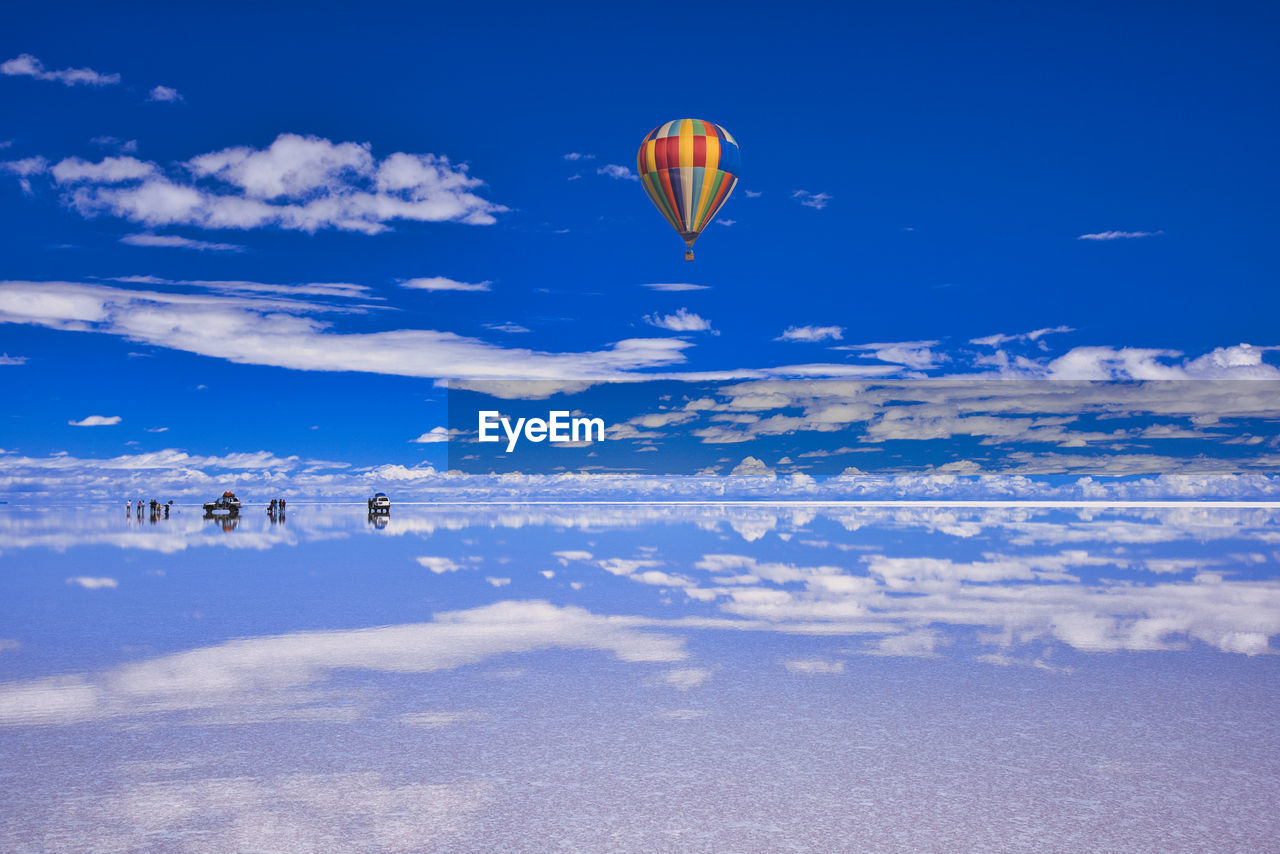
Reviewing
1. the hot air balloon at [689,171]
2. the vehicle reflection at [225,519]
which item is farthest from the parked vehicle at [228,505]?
the hot air balloon at [689,171]

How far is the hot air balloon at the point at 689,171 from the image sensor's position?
47406 mm

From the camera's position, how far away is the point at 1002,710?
906 centimetres

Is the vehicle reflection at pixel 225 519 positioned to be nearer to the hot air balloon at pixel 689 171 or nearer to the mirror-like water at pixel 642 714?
the hot air balloon at pixel 689 171

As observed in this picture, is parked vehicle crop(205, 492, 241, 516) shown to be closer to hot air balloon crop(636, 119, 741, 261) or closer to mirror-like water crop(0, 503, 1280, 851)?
hot air balloon crop(636, 119, 741, 261)

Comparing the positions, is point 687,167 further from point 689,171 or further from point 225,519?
point 225,519

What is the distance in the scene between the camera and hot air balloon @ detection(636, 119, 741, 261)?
156 ft

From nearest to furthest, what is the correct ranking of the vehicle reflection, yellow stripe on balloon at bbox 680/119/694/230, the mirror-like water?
the mirror-like water → the vehicle reflection → yellow stripe on balloon at bbox 680/119/694/230

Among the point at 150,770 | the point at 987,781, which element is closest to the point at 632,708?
the point at 987,781

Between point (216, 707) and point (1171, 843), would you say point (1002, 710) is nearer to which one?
point (1171, 843)

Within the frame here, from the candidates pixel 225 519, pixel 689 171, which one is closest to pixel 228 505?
pixel 225 519

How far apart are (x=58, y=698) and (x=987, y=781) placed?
8.47m

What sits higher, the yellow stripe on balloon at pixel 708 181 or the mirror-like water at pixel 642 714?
the yellow stripe on balloon at pixel 708 181

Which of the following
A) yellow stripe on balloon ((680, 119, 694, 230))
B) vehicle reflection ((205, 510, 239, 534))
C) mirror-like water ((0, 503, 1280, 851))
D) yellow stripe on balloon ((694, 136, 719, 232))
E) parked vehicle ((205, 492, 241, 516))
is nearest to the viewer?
mirror-like water ((0, 503, 1280, 851))

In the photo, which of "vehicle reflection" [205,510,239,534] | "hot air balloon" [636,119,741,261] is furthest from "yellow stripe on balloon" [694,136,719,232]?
"vehicle reflection" [205,510,239,534]
